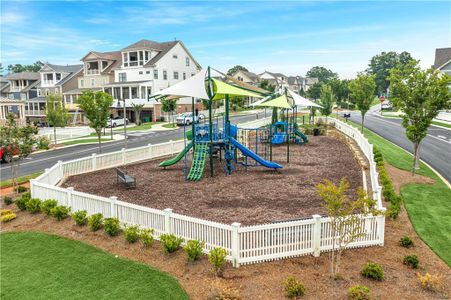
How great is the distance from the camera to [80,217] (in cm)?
1248

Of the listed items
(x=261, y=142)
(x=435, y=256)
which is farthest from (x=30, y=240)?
(x=261, y=142)

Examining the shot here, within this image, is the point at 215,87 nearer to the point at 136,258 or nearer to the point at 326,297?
the point at 136,258

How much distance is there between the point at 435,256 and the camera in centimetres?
1050

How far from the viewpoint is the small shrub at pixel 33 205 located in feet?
46.8

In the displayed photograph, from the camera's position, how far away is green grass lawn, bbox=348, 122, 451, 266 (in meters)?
11.4

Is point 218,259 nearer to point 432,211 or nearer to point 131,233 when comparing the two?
point 131,233

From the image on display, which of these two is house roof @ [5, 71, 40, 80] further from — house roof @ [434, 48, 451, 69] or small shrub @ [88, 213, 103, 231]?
house roof @ [434, 48, 451, 69]

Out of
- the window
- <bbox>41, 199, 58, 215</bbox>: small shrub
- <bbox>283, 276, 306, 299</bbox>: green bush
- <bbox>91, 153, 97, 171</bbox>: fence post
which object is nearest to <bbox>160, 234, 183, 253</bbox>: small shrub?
<bbox>283, 276, 306, 299</bbox>: green bush

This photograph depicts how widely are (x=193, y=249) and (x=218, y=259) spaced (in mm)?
924

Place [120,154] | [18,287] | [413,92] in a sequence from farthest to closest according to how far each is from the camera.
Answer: [120,154], [413,92], [18,287]

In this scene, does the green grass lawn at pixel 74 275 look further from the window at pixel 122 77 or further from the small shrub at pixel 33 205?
the window at pixel 122 77

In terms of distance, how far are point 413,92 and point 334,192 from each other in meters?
13.4

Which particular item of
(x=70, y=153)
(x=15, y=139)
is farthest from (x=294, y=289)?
(x=70, y=153)

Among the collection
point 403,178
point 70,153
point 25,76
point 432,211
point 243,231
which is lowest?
point 432,211
